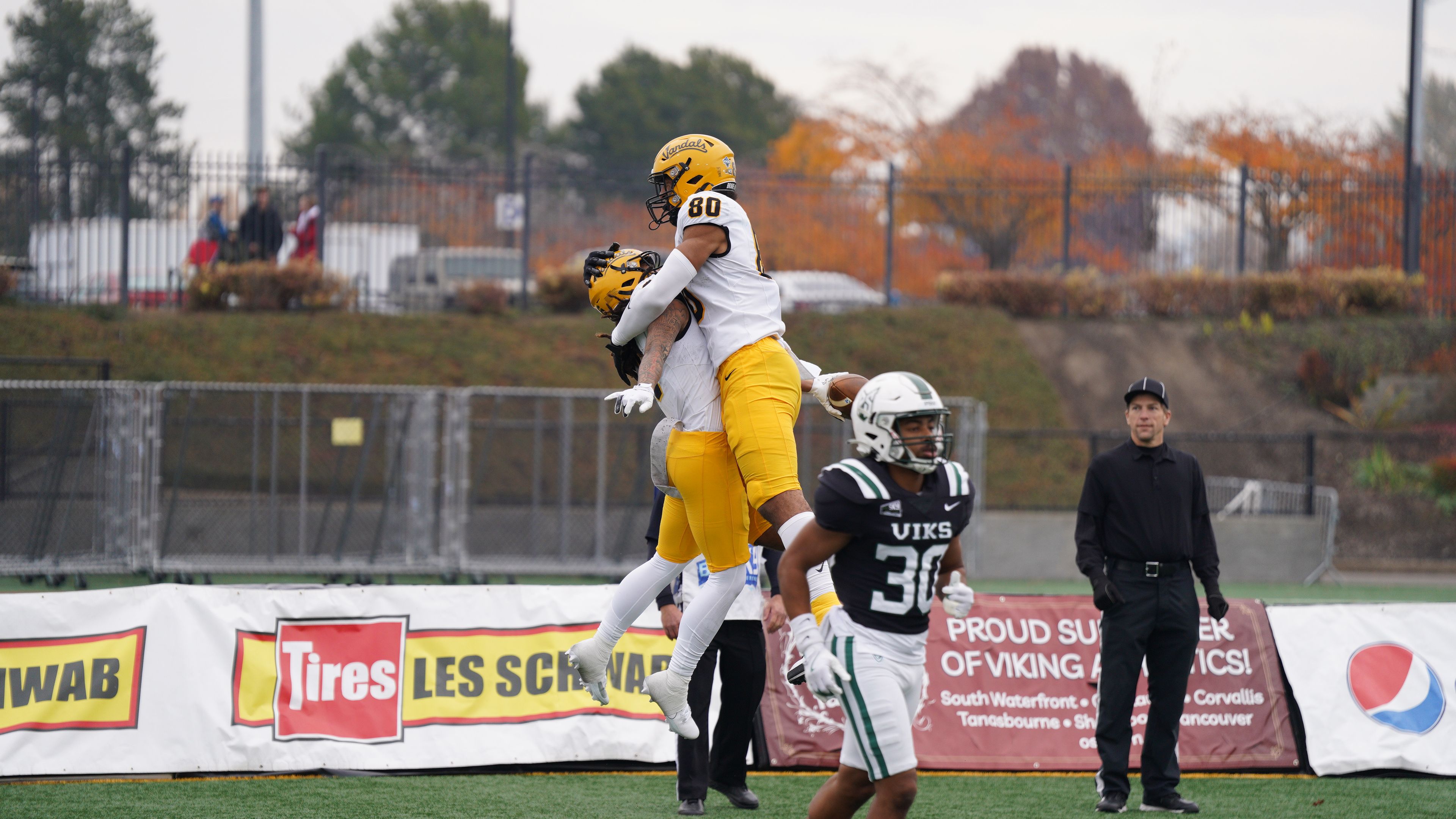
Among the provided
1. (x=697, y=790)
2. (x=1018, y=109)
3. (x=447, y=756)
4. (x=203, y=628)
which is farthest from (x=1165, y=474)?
(x=1018, y=109)

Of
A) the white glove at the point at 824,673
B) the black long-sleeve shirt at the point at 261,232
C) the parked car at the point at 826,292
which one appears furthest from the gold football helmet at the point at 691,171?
the parked car at the point at 826,292

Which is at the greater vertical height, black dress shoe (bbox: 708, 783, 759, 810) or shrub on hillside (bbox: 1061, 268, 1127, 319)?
shrub on hillside (bbox: 1061, 268, 1127, 319)

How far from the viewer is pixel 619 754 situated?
753cm

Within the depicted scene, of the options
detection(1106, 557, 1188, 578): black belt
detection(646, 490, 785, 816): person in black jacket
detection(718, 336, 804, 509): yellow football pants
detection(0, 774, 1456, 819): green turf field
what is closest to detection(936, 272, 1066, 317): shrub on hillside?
detection(0, 774, 1456, 819): green turf field

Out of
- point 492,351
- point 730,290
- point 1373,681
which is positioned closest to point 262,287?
point 492,351

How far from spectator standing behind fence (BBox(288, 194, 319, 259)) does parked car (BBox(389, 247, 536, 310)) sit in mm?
1218

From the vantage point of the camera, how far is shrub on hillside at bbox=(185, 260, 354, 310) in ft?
67.1

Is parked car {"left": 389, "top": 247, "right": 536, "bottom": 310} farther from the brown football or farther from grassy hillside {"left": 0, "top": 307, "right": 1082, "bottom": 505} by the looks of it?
the brown football

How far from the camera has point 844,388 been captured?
611 cm

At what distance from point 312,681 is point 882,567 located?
3.80 m

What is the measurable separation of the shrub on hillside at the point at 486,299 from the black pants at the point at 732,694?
15442 millimetres

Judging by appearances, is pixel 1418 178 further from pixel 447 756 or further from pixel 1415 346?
pixel 447 756

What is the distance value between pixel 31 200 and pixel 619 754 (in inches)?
659

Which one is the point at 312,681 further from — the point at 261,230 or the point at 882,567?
the point at 261,230
